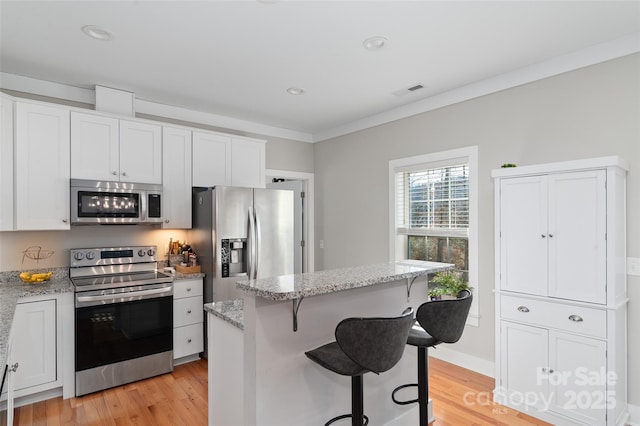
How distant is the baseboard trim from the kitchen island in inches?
50.5

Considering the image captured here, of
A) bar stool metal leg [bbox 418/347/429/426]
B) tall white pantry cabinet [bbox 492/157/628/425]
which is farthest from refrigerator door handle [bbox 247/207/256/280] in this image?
tall white pantry cabinet [bbox 492/157/628/425]

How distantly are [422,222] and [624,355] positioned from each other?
1.97m

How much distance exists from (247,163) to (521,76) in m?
2.93

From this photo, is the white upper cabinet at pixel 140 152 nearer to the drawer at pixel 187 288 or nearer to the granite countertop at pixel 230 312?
the drawer at pixel 187 288

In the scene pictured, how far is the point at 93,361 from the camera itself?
2914 mm

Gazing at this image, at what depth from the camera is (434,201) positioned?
3807 mm

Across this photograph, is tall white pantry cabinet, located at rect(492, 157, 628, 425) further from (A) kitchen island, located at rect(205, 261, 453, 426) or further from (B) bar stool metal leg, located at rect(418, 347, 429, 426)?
(B) bar stool metal leg, located at rect(418, 347, 429, 426)

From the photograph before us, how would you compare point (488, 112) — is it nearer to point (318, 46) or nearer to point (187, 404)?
point (318, 46)

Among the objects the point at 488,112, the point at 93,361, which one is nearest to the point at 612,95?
the point at 488,112

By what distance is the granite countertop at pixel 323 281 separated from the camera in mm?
1545

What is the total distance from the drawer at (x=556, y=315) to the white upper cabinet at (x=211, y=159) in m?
3.05

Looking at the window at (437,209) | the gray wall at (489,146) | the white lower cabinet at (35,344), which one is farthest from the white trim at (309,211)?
the white lower cabinet at (35,344)

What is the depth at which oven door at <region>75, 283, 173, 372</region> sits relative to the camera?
2869mm

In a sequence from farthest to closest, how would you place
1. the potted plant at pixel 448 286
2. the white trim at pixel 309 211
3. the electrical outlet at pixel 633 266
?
the white trim at pixel 309 211 < the potted plant at pixel 448 286 < the electrical outlet at pixel 633 266
